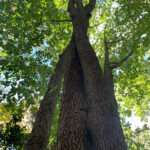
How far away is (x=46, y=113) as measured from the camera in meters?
7.16

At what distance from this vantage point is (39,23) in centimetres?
1150

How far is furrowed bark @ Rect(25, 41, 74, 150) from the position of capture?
249 inches

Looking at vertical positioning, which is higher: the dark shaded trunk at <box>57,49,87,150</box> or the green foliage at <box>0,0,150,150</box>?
the green foliage at <box>0,0,150,150</box>

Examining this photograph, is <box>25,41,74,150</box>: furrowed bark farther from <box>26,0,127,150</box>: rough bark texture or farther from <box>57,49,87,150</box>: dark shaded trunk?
<box>57,49,87,150</box>: dark shaded trunk

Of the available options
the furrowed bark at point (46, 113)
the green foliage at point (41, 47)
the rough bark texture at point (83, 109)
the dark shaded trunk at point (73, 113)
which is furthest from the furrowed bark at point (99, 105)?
the green foliage at point (41, 47)

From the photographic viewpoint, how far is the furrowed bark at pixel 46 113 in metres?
6.32

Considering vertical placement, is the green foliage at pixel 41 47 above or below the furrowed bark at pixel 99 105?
above

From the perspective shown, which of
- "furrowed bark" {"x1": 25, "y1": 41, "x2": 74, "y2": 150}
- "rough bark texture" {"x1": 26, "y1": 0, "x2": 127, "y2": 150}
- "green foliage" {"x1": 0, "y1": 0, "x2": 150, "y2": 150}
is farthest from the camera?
"green foliage" {"x1": 0, "y1": 0, "x2": 150, "y2": 150}

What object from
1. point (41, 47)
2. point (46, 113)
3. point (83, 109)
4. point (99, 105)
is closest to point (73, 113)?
point (83, 109)

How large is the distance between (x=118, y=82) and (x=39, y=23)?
4798 millimetres

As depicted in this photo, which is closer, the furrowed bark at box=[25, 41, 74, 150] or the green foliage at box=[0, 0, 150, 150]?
the furrowed bark at box=[25, 41, 74, 150]

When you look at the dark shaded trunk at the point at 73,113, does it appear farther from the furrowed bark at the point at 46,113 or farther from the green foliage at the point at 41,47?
the green foliage at the point at 41,47

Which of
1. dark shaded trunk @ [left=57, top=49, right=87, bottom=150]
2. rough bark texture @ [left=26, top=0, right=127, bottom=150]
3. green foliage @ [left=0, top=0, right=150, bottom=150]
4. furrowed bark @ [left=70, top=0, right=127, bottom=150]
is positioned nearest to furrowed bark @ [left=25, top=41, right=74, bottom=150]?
rough bark texture @ [left=26, top=0, right=127, bottom=150]

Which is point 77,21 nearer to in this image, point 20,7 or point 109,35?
point 109,35
